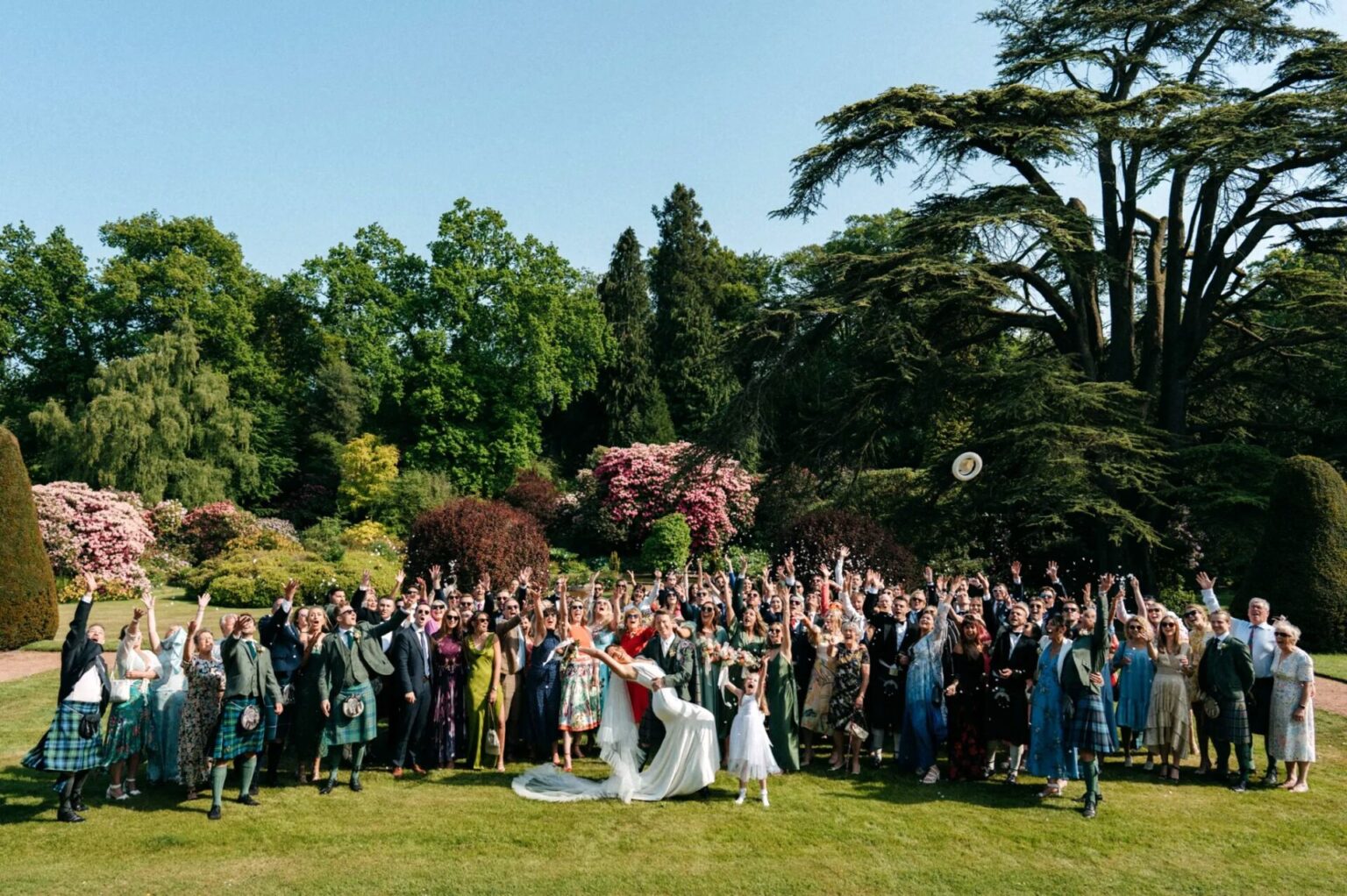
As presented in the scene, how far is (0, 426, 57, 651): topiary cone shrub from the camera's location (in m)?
17.5

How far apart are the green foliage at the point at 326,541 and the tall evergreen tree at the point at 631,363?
13.3 meters

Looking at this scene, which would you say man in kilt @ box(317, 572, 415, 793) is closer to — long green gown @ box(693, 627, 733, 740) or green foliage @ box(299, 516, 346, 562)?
long green gown @ box(693, 627, 733, 740)

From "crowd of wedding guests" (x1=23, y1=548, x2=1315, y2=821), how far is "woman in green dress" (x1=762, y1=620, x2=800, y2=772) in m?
0.03

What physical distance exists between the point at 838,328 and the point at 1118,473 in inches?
Answer: 254

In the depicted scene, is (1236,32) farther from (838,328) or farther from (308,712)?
(308,712)

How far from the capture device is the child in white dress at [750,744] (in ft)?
27.6

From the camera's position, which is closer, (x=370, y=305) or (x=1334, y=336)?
(x=1334, y=336)

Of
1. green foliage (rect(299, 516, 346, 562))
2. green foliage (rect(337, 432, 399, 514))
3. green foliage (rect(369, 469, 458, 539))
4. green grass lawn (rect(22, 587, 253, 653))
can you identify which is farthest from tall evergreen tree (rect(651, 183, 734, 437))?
green grass lawn (rect(22, 587, 253, 653))

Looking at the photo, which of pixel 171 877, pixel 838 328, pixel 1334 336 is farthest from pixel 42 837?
pixel 1334 336

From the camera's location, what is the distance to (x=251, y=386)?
4191 cm

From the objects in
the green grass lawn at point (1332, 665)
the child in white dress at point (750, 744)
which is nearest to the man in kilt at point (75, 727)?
the child in white dress at point (750, 744)

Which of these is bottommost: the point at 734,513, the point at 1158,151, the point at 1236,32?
the point at 734,513

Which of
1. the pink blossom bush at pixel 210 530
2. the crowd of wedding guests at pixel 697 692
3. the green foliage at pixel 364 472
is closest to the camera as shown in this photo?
the crowd of wedding guests at pixel 697 692

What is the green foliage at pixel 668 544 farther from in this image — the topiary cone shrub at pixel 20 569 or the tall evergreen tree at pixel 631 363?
the topiary cone shrub at pixel 20 569
